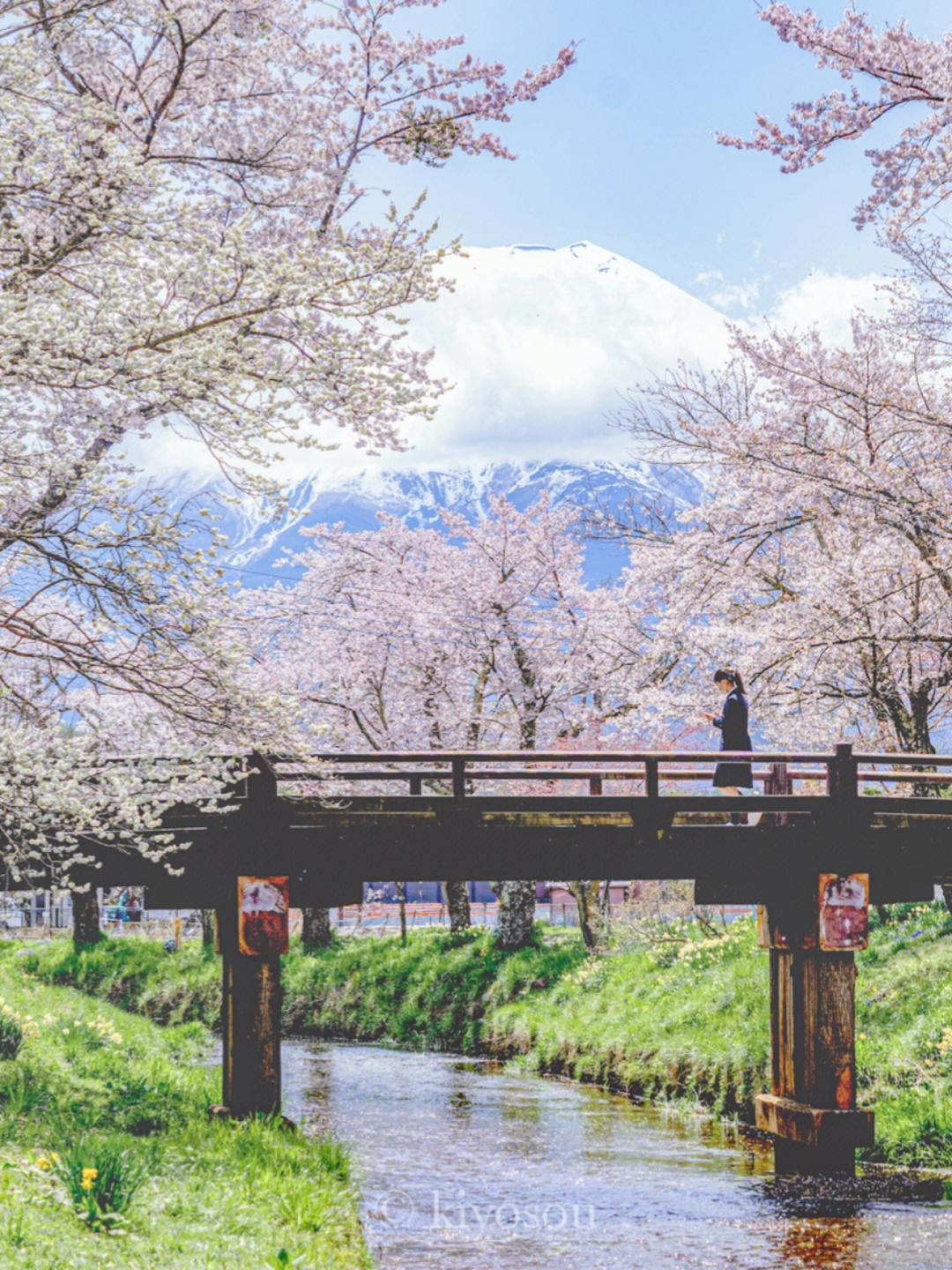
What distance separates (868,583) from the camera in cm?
1786

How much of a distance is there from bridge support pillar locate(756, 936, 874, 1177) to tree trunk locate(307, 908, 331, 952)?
21346 millimetres

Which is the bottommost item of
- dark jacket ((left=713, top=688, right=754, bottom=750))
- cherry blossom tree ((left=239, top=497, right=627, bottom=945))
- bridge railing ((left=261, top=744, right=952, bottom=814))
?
bridge railing ((left=261, top=744, right=952, bottom=814))

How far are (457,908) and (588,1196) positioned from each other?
62.6ft

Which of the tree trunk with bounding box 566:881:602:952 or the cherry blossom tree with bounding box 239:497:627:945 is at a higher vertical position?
the cherry blossom tree with bounding box 239:497:627:945

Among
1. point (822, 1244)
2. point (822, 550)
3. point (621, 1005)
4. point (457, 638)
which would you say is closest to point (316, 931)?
point (457, 638)

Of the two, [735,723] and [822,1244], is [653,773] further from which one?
[822,1244]

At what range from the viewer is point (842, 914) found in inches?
551

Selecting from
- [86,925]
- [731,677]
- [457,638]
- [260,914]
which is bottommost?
[86,925]

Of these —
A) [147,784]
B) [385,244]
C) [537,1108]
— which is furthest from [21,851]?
[537,1108]

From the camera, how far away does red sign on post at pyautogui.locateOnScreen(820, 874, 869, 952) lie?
13.9 meters

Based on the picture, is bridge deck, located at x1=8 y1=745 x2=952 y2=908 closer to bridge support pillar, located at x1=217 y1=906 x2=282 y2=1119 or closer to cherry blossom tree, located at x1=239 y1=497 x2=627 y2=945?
bridge support pillar, located at x1=217 y1=906 x2=282 y2=1119

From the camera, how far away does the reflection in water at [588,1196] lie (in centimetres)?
1052

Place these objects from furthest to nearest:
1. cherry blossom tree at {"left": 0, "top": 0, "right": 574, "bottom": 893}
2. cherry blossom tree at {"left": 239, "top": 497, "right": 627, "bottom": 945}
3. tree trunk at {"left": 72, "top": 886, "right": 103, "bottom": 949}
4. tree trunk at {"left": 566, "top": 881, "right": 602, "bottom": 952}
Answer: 1. tree trunk at {"left": 72, "top": 886, "right": 103, "bottom": 949}
2. cherry blossom tree at {"left": 239, "top": 497, "right": 627, "bottom": 945}
3. tree trunk at {"left": 566, "top": 881, "right": 602, "bottom": 952}
4. cherry blossom tree at {"left": 0, "top": 0, "right": 574, "bottom": 893}

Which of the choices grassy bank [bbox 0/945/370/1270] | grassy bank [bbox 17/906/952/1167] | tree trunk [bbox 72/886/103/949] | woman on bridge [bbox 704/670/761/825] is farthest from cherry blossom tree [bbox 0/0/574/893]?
tree trunk [bbox 72/886/103/949]
